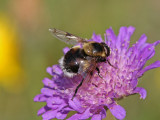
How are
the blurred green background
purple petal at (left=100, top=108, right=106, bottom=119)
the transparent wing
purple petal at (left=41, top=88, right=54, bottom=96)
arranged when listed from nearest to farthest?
purple petal at (left=100, top=108, right=106, bottom=119), the transparent wing, purple petal at (left=41, top=88, right=54, bottom=96), the blurred green background

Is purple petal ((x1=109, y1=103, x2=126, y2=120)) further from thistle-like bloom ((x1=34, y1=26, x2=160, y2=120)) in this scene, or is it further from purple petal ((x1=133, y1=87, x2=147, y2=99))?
purple petal ((x1=133, y1=87, x2=147, y2=99))

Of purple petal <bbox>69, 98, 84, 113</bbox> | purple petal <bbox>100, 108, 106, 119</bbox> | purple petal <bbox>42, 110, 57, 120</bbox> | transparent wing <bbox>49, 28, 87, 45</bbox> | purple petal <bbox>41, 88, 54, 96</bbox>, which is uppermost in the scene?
transparent wing <bbox>49, 28, 87, 45</bbox>

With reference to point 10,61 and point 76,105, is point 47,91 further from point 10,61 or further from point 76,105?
point 10,61

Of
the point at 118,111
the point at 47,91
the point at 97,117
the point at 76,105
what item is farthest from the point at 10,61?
the point at 118,111

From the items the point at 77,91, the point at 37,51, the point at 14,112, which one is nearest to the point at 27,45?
the point at 37,51

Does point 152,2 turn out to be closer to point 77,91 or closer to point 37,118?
point 37,118

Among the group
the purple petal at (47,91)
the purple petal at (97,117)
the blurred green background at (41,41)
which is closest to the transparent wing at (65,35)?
the purple petal at (47,91)

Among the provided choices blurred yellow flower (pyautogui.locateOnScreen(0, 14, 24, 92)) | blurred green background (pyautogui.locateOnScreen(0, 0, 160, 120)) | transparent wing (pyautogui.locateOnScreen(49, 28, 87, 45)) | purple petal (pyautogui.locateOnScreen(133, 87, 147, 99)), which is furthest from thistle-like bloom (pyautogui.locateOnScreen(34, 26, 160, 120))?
blurred yellow flower (pyautogui.locateOnScreen(0, 14, 24, 92))

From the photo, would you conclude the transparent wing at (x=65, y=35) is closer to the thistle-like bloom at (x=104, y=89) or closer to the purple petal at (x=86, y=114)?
the thistle-like bloom at (x=104, y=89)

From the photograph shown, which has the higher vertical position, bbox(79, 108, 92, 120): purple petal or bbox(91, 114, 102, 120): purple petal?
bbox(79, 108, 92, 120): purple petal
